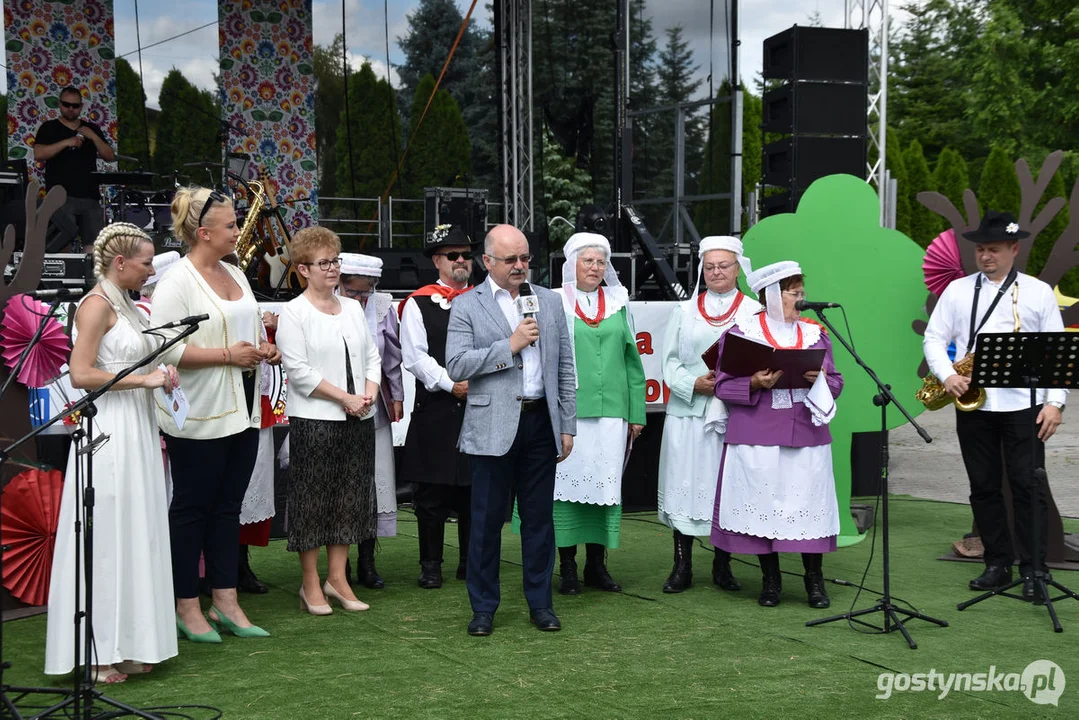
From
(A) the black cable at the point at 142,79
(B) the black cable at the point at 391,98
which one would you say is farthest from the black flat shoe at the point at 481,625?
(A) the black cable at the point at 142,79

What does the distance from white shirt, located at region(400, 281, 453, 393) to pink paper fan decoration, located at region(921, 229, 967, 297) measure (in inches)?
114

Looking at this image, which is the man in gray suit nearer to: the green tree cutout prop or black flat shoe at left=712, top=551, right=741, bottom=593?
black flat shoe at left=712, top=551, right=741, bottom=593

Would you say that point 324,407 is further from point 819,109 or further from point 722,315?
point 819,109

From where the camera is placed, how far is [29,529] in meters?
5.49

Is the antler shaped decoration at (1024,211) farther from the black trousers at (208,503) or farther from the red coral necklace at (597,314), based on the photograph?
the black trousers at (208,503)

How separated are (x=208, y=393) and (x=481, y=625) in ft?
4.90

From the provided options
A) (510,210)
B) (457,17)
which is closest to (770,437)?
(510,210)

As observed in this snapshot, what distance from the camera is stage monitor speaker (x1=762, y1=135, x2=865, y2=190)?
28.1 feet

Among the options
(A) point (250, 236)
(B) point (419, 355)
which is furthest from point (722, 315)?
(A) point (250, 236)

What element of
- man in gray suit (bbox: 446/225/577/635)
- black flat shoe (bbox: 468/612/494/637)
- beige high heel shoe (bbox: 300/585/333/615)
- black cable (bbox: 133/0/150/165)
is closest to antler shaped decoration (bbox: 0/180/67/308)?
beige high heel shoe (bbox: 300/585/333/615)

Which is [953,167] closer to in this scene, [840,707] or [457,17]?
[457,17]

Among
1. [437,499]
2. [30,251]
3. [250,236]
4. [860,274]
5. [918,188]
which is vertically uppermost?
[918,188]

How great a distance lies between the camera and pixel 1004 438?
6.10m

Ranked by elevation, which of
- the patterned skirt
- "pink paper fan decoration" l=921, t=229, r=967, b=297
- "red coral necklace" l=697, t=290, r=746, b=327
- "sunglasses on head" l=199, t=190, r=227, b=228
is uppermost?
"sunglasses on head" l=199, t=190, r=227, b=228
